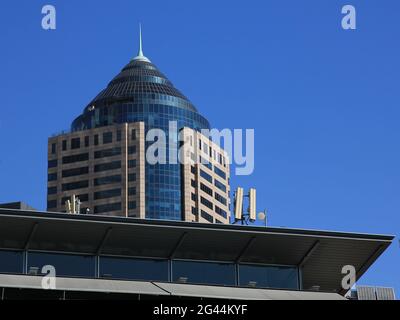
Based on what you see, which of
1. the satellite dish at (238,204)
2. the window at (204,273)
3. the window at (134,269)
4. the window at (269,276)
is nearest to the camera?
the window at (134,269)

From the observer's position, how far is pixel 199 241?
39.2m

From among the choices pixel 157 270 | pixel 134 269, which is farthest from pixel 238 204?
pixel 134 269

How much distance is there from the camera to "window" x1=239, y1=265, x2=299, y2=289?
39969mm

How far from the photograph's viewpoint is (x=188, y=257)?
39250 millimetres

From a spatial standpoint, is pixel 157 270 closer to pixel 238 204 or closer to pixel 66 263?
pixel 66 263

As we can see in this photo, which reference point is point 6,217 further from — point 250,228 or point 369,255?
point 369,255

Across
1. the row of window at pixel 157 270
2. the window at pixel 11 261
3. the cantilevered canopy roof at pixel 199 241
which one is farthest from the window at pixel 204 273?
the window at pixel 11 261

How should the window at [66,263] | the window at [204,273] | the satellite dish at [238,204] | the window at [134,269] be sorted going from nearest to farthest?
the window at [66,263]
the window at [134,269]
the window at [204,273]
the satellite dish at [238,204]

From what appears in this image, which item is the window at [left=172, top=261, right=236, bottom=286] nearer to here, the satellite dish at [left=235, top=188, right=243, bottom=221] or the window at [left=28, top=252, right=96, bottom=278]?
the window at [left=28, top=252, right=96, bottom=278]

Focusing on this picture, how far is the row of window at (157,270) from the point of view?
37031mm

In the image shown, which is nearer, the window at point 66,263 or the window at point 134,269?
the window at point 66,263

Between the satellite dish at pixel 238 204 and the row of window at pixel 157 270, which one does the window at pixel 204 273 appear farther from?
the satellite dish at pixel 238 204

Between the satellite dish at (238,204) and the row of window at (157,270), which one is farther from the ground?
the satellite dish at (238,204)
